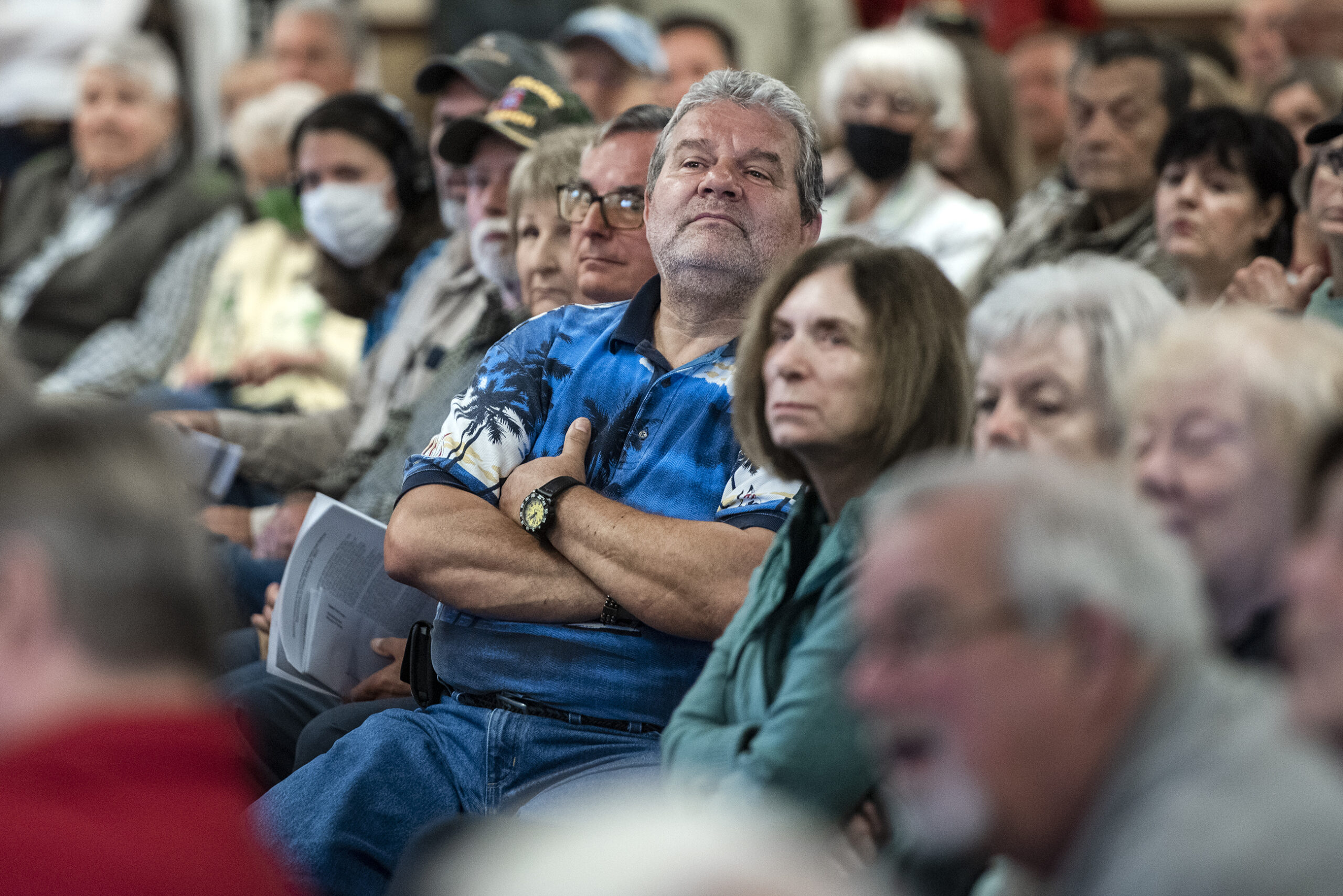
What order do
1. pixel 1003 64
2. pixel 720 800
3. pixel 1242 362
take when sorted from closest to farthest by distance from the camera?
pixel 1242 362, pixel 720 800, pixel 1003 64

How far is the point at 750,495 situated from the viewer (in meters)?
2.50

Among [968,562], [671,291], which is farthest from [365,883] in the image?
[968,562]

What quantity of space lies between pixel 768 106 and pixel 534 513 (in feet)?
2.78

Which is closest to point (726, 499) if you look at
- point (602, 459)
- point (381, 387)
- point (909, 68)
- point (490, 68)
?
point (602, 459)

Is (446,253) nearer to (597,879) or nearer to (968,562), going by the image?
(968,562)

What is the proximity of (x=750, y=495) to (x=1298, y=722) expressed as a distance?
1.16 m

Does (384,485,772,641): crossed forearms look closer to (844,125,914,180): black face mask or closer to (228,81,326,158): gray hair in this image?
(844,125,914,180): black face mask

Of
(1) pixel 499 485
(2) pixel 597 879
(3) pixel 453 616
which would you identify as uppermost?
(2) pixel 597 879

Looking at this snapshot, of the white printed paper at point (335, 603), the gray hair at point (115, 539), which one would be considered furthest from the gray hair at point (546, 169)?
the gray hair at point (115, 539)

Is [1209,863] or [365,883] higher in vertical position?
[1209,863]

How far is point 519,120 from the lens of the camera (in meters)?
3.83

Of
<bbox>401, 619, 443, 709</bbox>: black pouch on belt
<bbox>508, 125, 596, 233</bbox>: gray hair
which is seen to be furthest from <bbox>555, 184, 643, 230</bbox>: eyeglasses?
<bbox>401, 619, 443, 709</bbox>: black pouch on belt

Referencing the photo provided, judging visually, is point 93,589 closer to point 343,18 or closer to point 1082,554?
point 1082,554

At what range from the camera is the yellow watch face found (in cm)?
247
